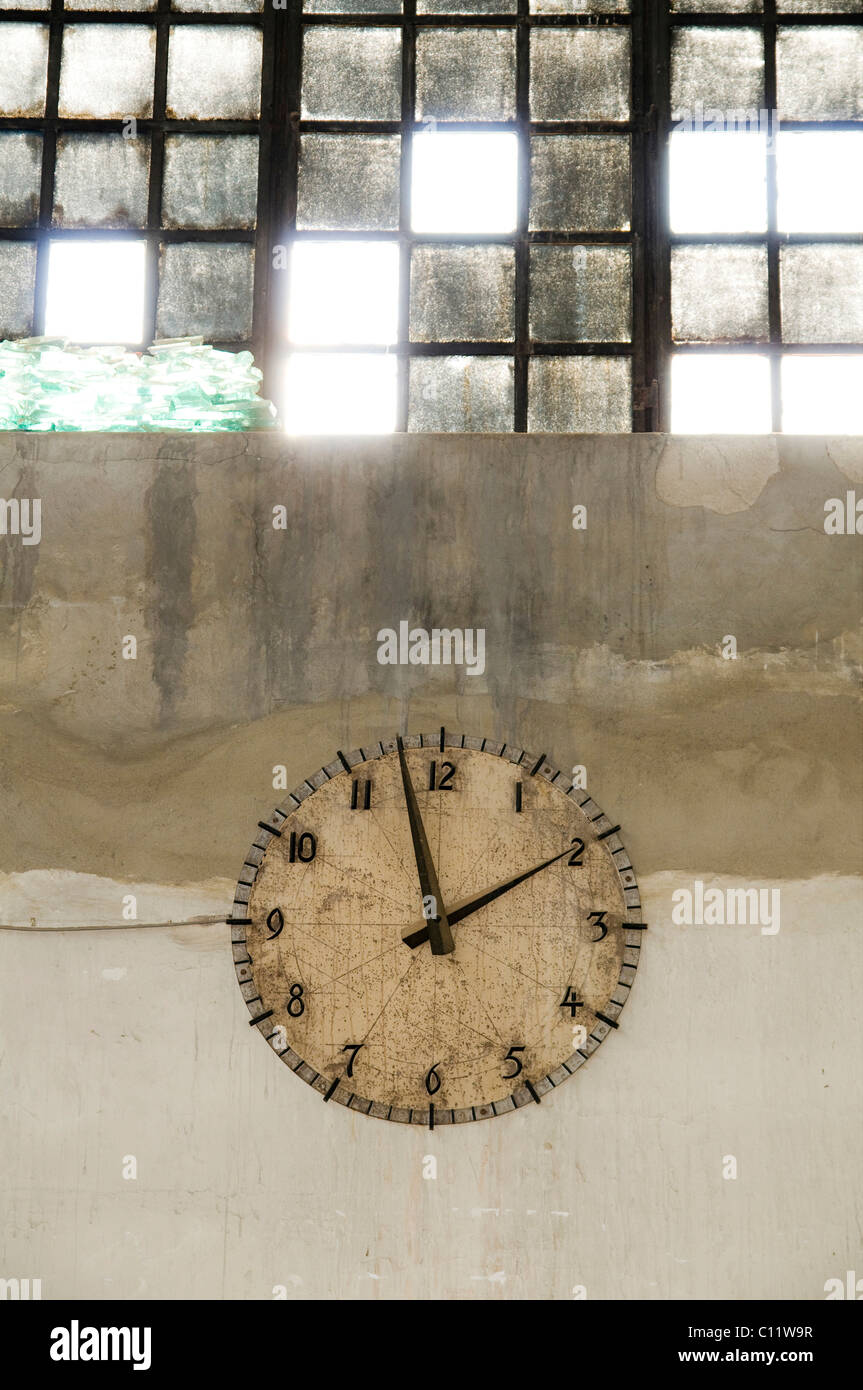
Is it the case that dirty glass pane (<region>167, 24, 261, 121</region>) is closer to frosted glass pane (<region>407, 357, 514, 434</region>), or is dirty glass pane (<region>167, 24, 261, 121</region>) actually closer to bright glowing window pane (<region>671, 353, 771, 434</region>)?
frosted glass pane (<region>407, 357, 514, 434</region>)

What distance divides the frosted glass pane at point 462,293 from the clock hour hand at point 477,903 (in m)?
1.63

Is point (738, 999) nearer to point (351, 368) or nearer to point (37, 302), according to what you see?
point (351, 368)

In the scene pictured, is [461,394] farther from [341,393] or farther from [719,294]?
[719,294]

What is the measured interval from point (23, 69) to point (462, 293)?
1.43 meters

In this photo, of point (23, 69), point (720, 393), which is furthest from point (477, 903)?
point (23, 69)

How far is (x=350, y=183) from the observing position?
3695 millimetres

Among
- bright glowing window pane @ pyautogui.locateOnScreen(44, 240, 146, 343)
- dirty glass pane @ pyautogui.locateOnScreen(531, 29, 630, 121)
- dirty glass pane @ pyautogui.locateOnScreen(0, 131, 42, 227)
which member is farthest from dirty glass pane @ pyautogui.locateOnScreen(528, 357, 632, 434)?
dirty glass pane @ pyautogui.locateOnScreen(0, 131, 42, 227)

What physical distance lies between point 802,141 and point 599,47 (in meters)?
0.64

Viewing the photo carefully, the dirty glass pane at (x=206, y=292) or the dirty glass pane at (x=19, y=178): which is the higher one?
the dirty glass pane at (x=19, y=178)

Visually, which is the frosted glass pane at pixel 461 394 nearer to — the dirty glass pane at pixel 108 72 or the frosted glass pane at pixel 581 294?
the frosted glass pane at pixel 581 294

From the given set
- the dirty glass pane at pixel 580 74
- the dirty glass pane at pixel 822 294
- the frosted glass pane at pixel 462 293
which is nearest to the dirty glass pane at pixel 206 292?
the frosted glass pane at pixel 462 293

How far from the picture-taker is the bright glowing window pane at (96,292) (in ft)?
12.0
